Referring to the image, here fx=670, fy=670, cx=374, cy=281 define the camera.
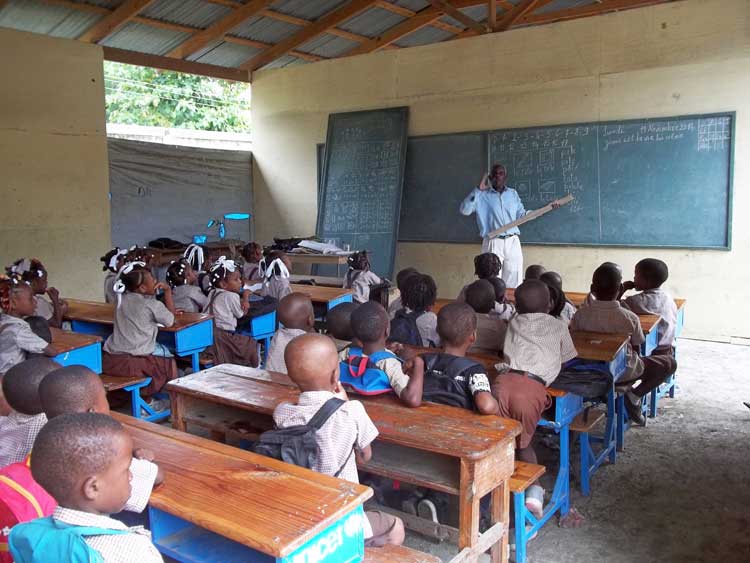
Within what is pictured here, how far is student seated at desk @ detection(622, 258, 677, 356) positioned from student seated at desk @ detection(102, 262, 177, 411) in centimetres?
263

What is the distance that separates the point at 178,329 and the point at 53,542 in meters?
2.66

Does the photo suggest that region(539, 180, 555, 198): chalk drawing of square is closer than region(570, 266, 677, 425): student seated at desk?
No

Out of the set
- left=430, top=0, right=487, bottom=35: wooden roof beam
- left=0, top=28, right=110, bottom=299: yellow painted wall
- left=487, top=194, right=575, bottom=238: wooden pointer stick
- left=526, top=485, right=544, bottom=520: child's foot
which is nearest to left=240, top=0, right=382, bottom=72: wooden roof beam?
left=430, top=0, right=487, bottom=35: wooden roof beam

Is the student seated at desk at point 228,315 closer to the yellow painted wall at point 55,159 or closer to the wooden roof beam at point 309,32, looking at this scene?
the yellow painted wall at point 55,159

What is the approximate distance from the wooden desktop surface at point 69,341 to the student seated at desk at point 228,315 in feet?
2.96

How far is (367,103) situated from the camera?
26.5ft

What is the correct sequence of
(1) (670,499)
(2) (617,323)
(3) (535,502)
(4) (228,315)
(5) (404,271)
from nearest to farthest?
1. (3) (535,502)
2. (1) (670,499)
3. (2) (617,323)
4. (4) (228,315)
5. (5) (404,271)

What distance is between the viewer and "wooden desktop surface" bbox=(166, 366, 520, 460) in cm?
184

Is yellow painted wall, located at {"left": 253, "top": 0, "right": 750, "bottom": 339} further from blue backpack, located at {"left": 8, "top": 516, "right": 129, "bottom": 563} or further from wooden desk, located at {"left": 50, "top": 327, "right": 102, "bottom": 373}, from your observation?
blue backpack, located at {"left": 8, "top": 516, "right": 129, "bottom": 563}

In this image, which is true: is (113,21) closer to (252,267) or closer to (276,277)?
(252,267)

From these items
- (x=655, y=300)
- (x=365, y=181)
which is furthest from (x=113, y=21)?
(x=655, y=300)

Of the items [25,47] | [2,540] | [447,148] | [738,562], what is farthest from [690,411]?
[25,47]

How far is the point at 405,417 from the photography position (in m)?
2.04

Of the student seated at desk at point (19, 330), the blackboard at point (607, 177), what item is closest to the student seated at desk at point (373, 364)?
the student seated at desk at point (19, 330)
